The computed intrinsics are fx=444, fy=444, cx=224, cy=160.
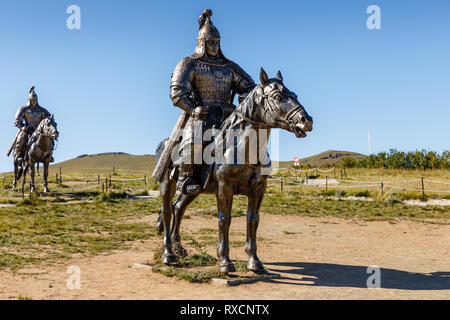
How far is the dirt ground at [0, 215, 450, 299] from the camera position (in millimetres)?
5309

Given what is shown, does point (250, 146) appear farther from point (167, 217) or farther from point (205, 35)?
point (167, 217)

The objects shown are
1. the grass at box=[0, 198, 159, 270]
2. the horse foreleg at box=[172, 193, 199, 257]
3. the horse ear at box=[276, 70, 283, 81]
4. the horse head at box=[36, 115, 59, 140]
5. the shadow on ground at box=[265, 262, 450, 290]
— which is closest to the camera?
the horse ear at box=[276, 70, 283, 81]

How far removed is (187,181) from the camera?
6352 millimetres

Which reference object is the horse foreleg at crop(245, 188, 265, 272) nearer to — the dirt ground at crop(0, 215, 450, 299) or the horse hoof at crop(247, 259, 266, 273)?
the horse hoof at crop(247, 259, 266, 273)

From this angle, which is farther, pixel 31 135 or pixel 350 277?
pixel 31 135

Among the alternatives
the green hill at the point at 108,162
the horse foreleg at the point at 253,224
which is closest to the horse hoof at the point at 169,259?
the horse foreleg at the point at 253,224

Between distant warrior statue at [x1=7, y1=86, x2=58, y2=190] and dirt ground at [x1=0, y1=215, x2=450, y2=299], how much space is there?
1033 centimetres

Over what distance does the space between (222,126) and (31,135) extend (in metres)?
17.6

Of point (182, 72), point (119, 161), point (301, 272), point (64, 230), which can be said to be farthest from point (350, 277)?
point (119, 161)

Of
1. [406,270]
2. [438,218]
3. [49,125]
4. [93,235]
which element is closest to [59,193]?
[49,125]

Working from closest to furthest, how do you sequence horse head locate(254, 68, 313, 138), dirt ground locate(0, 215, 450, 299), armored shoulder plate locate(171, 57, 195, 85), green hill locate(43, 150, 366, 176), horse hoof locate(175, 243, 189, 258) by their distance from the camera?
horse head locate(254, 68, 313, 138)
dirt ground locate(0, 215, 450, 299)
armored shoulder plate locate(171, 57, 195, 85)
horse hoof locate(175, 243, 189, 258)
green hill locate(43, 150, 366, 176)

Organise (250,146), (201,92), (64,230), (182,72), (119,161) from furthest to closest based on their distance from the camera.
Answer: (119,161)
(64,230)
(201,92)
(182,72)
(250,146)

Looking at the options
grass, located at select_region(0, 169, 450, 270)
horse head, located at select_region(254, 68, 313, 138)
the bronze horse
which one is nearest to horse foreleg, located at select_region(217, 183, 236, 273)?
the bronze horse
